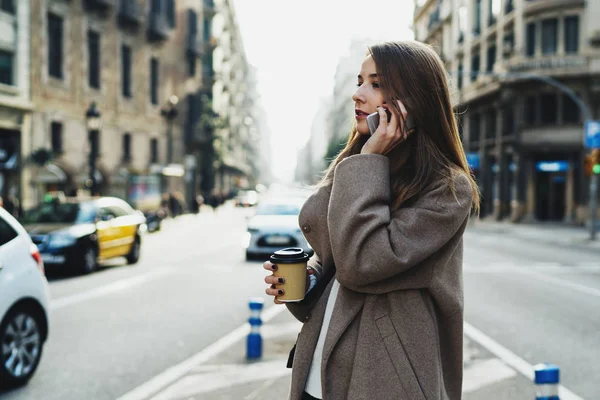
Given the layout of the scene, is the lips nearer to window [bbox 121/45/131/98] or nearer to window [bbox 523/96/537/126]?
window [bbox 523/96/537/126]

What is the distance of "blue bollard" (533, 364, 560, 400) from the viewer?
140 inches

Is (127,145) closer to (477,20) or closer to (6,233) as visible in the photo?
(477,20)

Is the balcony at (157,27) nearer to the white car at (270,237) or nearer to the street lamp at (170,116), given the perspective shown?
the street lamp at (170,116)

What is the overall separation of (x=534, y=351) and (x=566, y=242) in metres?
16.9

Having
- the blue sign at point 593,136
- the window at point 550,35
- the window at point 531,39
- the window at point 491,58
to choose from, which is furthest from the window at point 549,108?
the blue sign at point 593,136

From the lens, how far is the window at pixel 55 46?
27312 millimetres

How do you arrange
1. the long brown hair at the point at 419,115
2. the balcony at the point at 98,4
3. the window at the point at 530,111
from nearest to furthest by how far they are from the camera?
the long brown hair at the point at 419,115, the balcony at the point at 98,4, the window at the point at 530,111

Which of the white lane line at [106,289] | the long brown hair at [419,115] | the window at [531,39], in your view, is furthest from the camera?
the window at [531,39]

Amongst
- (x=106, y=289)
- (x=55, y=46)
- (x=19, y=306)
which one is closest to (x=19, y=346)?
(x=19, y=306)

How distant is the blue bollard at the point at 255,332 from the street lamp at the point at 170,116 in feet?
120

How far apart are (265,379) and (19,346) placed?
2.10 metres

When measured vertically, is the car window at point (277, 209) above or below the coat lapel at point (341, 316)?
below

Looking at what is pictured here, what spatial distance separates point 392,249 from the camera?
1796mm

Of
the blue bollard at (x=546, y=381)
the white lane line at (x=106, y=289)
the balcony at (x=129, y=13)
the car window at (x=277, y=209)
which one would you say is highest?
the balcony at (x=129, y=13)
